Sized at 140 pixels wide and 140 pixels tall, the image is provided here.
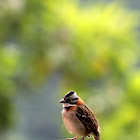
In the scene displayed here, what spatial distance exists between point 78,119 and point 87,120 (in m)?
0.08

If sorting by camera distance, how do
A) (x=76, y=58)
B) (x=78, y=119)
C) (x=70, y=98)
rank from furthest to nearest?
(x=76, y=58) < (x=78, y=119) < (x=70, y=98)

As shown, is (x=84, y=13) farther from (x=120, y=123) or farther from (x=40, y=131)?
(x=40, y=131)

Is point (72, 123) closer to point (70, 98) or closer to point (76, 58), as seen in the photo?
point (70, 98)

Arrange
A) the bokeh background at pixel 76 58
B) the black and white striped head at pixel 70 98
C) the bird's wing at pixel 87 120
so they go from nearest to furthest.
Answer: the black and white striped head at pixel 70 98 < the bird's wing at pixel 87 120 < the bokeh background at pixel 76 58

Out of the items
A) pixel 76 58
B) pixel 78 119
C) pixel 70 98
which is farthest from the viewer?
pixel 76 58

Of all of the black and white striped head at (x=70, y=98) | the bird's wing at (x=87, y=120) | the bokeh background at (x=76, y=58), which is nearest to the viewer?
the black and white striped head at (x=70, y=98)

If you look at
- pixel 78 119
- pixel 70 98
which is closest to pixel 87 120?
pixel 78 119

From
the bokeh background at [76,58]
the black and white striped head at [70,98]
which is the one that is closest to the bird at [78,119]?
the black and white striped head at [70,98]

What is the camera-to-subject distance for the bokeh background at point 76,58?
30.3ft

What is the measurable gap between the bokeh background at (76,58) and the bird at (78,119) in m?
5.04

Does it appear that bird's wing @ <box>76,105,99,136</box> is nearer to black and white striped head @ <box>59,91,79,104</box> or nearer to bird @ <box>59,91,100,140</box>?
bird @ <box>59,91,100,140</box>

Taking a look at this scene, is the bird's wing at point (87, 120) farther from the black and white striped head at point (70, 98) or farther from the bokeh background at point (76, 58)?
the bokeh background at point (76, 58)

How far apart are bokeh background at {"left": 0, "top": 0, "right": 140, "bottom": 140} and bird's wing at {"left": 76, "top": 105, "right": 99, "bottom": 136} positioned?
5.03 meters

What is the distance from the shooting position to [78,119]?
3822 mm
